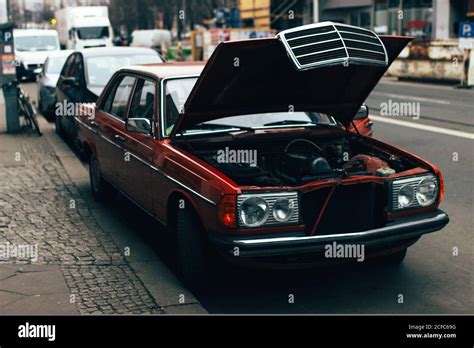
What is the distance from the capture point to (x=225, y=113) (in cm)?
619

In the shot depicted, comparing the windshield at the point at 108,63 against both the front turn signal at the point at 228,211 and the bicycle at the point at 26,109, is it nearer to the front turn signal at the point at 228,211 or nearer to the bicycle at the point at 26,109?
the bicycle at the point at 26,109

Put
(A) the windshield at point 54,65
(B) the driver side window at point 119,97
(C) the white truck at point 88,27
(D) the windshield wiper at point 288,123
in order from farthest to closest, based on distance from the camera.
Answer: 1. (C) the white truck at point 88,27
2. (A) the windshield at point 54,65
3. (B) the driver side window at point 119,97
4. (D) the windshield wiper at point 288,123

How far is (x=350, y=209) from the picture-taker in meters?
5.32

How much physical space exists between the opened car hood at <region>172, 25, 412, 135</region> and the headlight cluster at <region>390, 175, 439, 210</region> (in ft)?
2.93

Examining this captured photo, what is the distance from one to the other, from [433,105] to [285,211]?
14.4 metres

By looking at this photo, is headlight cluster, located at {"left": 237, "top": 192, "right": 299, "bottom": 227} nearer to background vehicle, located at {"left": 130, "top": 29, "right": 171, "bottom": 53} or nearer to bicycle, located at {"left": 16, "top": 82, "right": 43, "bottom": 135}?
bicycle, located at {"left": 16, "top": 82, "right": 43, "bottom": 135}

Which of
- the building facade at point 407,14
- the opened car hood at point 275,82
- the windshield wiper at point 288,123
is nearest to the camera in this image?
the opened car hood at point 275,82

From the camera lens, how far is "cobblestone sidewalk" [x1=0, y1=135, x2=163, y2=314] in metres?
5.55

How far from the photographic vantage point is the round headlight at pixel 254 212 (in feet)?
16.7

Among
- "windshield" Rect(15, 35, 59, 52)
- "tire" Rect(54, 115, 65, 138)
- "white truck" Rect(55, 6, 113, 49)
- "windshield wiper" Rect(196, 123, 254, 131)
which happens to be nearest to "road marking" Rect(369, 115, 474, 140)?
"tire" Rect(54, 115, 65, 138)

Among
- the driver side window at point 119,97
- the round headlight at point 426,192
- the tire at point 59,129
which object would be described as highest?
the driver side window at point 119,97

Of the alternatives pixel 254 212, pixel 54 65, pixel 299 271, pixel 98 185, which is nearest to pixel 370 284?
pixel 299 271

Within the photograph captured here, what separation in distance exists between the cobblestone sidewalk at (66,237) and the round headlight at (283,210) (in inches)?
40.7

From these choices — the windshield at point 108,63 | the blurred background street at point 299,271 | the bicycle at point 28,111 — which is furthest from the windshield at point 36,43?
the windshield at point 108,63
